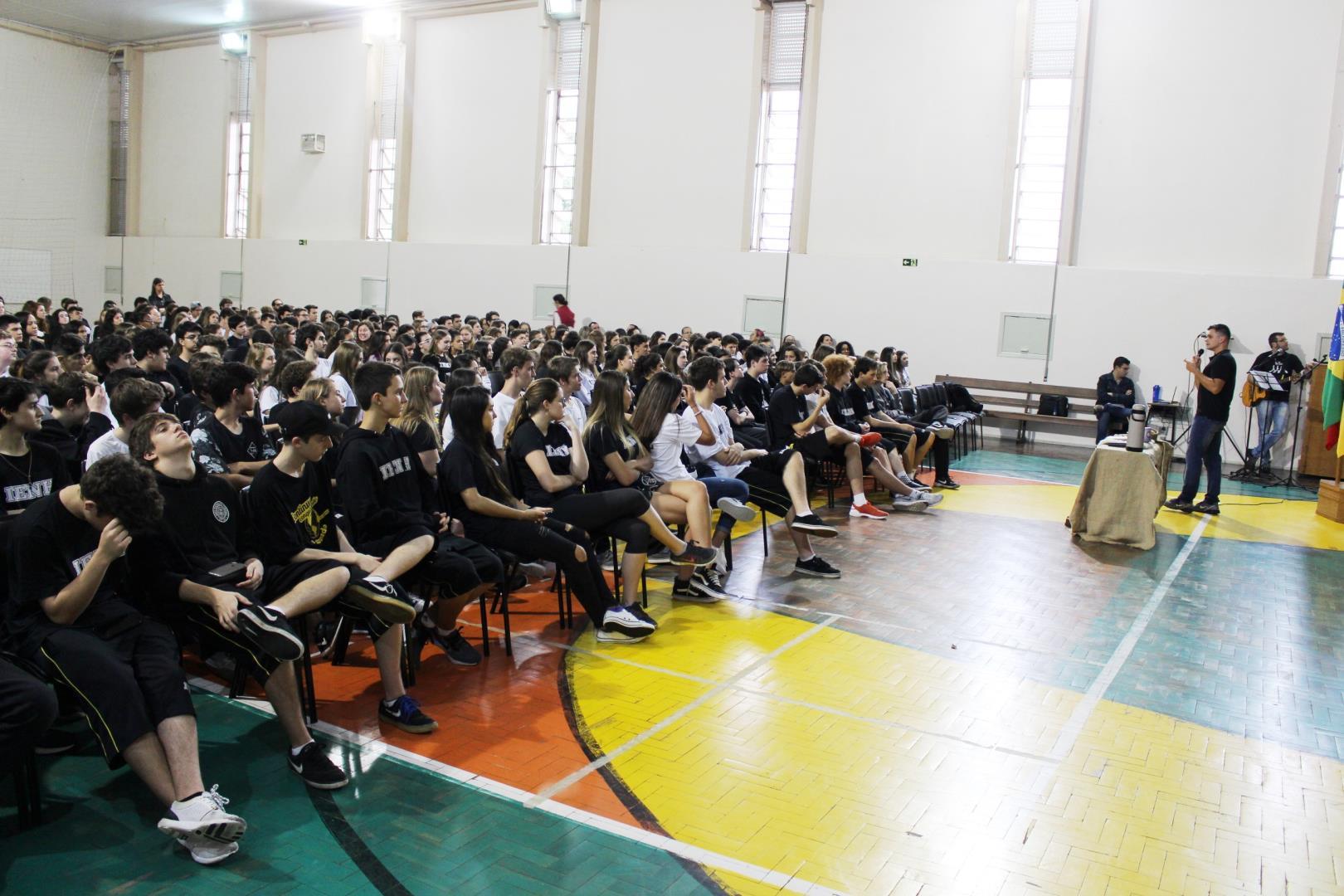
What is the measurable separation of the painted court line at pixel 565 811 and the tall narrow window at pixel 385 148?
1880 centimetres

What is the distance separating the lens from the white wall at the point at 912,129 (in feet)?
53.1

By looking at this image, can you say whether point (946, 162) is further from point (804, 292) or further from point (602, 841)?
point (602, 841)

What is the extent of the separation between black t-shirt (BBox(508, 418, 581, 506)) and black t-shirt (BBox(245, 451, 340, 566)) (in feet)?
5.15

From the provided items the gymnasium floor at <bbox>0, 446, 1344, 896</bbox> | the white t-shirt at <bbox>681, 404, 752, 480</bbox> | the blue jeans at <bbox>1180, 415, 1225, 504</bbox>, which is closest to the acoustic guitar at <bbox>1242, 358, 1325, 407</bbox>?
the blue jeans at <bbox>1180, 415, 1225, 504</bbox>

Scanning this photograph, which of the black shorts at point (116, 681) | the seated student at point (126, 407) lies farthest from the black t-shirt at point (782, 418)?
the black shorts at point (116, 681)

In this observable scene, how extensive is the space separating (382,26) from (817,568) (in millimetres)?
18197

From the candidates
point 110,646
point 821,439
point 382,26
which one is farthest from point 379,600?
point 382,26

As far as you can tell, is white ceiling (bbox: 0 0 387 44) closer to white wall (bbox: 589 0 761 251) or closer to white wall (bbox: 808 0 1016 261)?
white wall (bbox: 589 0 761 251)

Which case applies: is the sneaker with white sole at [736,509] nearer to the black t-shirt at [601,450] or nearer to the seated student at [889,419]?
the black t-shirt at [601,450]

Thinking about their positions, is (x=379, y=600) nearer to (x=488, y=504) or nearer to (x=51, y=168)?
(x=488, y=504)

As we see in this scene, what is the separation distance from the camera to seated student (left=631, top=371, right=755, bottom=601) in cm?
645

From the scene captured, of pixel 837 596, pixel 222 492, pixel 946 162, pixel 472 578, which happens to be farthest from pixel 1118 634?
pixel 946 162

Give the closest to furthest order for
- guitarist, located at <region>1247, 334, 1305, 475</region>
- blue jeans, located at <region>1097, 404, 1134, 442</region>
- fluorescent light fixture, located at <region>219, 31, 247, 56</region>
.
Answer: guitarist, located at <region>1247, 334, 1305, 475</region>
blue jeans, located at <region>1097, 404, 1134, 442</region>
fluorescent light fixture, located at <region>219, 31, 247, 56</region>

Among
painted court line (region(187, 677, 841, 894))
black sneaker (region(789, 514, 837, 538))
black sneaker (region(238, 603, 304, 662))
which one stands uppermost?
black sneaker (region(238, 603, 304, 662))
